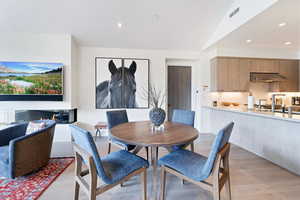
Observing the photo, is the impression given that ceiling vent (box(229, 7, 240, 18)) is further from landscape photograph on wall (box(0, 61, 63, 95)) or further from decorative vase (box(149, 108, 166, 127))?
landscape photograph on wall (box(0, 61, 63, 95))

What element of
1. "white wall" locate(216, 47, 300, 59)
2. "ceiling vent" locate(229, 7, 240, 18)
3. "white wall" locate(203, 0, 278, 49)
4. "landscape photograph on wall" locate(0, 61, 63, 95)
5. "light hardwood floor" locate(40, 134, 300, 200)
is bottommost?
"light hardwood floor" locate(40, 134, 300, 200)

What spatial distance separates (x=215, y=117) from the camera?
4.21 meters

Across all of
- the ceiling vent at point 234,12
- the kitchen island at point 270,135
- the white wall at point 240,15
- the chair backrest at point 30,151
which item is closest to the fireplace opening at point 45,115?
the chair backrest at point 30,151

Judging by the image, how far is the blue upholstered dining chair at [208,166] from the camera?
1.29 metres

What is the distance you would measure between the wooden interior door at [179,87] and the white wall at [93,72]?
39 cm

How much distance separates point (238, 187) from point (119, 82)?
3.50 metres

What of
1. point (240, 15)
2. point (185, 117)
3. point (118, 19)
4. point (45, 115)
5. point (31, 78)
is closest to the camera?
point (185, 117)

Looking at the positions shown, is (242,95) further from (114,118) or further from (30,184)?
(30,184)

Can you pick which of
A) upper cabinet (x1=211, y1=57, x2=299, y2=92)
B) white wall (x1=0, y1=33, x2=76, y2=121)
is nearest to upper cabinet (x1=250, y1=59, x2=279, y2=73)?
upper cabinet (x1=211, y1=57, x2=299, y2=92)

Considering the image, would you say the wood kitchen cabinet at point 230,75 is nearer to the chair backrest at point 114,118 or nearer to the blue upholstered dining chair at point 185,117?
the blue upholstered dining chair at point 185,117

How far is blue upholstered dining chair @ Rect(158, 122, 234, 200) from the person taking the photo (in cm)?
129

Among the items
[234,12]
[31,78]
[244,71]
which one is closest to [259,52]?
[244,71]

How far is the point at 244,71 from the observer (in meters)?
4.31

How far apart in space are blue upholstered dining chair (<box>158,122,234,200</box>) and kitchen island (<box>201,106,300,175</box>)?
5.02ft
